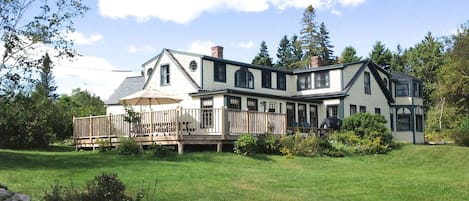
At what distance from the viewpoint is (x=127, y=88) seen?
38688 millimetres

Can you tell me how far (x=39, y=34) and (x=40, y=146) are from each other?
9.40m

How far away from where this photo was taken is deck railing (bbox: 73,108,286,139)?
21359 mm

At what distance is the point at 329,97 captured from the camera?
34.1 meters

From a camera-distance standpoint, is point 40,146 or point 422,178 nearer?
point 422,178

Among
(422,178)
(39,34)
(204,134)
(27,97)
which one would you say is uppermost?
(39,34)

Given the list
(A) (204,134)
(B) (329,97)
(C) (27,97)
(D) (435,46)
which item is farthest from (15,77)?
(D) (435,46)

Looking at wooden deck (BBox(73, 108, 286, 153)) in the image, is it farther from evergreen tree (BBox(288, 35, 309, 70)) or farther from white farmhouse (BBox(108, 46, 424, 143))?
evergreen tree (BBox(288, 35, 309, 70))

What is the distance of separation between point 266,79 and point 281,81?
1958 mm

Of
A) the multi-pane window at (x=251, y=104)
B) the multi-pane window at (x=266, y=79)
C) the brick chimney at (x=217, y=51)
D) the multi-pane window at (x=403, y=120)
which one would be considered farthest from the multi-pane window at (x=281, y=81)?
the multi-pane window at (x=403, y=120)

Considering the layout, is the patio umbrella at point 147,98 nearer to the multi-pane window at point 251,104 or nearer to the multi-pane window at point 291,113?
the multi-pane window at point 251,104

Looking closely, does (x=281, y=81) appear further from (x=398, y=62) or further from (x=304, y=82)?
(x=398, y=62)

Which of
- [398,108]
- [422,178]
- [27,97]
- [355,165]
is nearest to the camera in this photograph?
[422,178]

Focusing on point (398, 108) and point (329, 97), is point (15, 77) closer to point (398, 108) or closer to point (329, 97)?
point (329, 97)

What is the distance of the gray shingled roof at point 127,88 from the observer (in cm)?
3759
